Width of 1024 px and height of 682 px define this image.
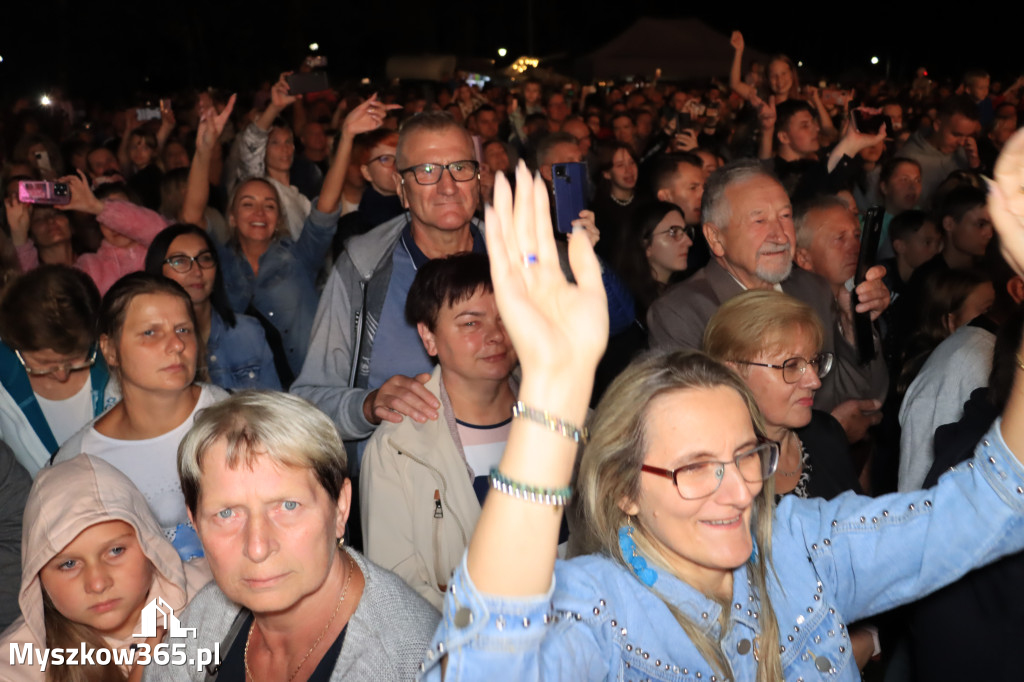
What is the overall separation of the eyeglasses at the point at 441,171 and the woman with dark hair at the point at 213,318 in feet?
4.21

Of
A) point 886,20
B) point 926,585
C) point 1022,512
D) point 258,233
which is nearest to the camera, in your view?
point 1022,512

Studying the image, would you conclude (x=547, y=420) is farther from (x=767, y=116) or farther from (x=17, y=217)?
(x=767, y=116)

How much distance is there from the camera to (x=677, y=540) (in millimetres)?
1682

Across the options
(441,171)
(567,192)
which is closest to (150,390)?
(441,171)

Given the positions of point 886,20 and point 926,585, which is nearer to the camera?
point 926,585

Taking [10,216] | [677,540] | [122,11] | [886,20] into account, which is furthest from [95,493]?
[886,20]

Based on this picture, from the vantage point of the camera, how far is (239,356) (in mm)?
4039

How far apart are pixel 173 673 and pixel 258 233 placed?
3203 mm

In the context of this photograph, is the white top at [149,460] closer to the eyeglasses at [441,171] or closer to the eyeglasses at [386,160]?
the eyeglasses at [441,171]

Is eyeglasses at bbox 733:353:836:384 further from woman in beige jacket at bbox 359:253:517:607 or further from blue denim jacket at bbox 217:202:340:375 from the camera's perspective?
blue denim jacket at bbox 217:202:340:375

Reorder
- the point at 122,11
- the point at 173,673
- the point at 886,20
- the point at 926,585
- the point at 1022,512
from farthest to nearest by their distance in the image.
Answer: the point at 886,20
the point at 122,11
the point at 173,673
the point at 926,585
the point at 1022,512

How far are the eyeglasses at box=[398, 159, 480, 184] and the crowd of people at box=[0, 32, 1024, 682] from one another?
0.05 feet

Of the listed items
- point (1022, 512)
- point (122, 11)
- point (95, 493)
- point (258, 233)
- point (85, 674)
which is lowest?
point (85, 674)

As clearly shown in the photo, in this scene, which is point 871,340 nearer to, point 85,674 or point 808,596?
point 808,596
